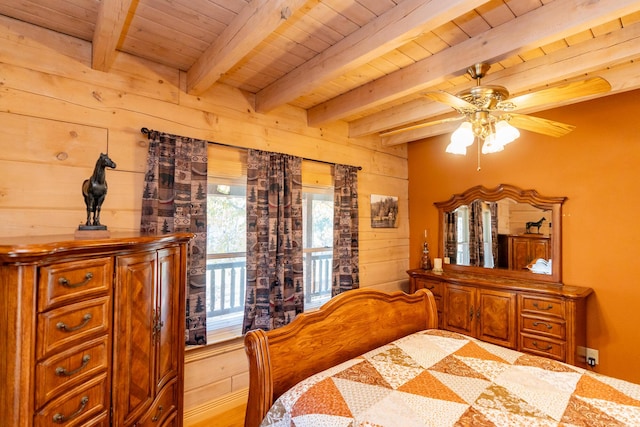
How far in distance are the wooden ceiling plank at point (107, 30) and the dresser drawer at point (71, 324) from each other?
1275mm

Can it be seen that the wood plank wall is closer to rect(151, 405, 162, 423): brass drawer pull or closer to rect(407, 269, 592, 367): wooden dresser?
rect(151, 405, 162, 423): brass drawer pull

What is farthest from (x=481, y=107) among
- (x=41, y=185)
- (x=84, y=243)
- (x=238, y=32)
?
(x=41, y=185)

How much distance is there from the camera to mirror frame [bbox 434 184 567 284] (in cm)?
304

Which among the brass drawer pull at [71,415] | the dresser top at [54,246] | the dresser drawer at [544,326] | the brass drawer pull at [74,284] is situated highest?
the dresser top at [54,246]

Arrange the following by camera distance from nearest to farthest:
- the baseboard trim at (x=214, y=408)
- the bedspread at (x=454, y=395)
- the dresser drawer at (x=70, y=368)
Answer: the dresser drawer at (x=70, y=368) → the bedspread at (x=454, y=395) → the baseboard trim at (x=214, y=408)

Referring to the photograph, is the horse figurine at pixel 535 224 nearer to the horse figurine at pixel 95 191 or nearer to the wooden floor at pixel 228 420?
the wooden floor at pixel 228 420

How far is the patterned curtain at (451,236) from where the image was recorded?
3.76m

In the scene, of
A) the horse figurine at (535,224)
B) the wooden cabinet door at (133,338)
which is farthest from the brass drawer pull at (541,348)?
the wooden cabinet door at (133,338)

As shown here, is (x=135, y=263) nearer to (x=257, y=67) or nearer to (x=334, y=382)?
(x=334, y=382)

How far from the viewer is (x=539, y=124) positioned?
1.92m

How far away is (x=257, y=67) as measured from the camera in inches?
91.6

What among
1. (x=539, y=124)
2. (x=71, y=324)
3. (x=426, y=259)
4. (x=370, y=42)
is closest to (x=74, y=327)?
(x=71, y=324)

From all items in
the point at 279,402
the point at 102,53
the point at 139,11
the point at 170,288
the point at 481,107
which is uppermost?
the point at 139,11

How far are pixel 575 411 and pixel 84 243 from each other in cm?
201
